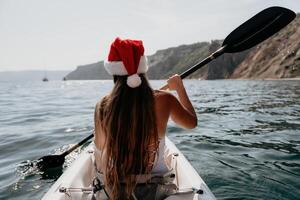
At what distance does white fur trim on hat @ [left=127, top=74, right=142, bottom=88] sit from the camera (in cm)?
271

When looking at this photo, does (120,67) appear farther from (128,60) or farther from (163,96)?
(163,96)

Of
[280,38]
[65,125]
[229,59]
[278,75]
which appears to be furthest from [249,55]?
[65,125]

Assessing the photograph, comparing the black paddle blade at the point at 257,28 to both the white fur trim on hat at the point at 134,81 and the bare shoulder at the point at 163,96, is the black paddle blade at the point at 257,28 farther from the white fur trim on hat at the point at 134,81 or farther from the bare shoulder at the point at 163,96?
the white fur trim on hat at the point at 134,81

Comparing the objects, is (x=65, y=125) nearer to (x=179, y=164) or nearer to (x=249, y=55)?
(x=179, y=164)

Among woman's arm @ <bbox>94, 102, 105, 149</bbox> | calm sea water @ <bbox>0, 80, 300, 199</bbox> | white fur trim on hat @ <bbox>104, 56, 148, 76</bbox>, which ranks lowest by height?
calm sea water @ <bbox>0, 80, 300, 199</bbox>

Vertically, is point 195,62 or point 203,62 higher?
point 195,62

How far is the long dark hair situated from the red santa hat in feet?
0.22

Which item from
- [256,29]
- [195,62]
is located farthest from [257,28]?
[195,62]

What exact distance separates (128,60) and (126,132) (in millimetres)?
619

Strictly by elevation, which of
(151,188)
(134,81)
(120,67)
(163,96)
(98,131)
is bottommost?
(151,188)

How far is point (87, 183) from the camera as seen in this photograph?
4.19 m

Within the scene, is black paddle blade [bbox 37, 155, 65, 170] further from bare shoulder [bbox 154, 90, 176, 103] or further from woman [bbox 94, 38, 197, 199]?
bare shoulder [bbox 154, 90, 176, 103]

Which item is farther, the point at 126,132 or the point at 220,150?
the point at 220,150

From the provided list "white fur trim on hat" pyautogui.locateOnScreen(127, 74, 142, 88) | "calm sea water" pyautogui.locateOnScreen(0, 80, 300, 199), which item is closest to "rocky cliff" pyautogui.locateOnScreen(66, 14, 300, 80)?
"calm sea water" pyautogui.locateOnScreen(0, 80, 300, 199)
